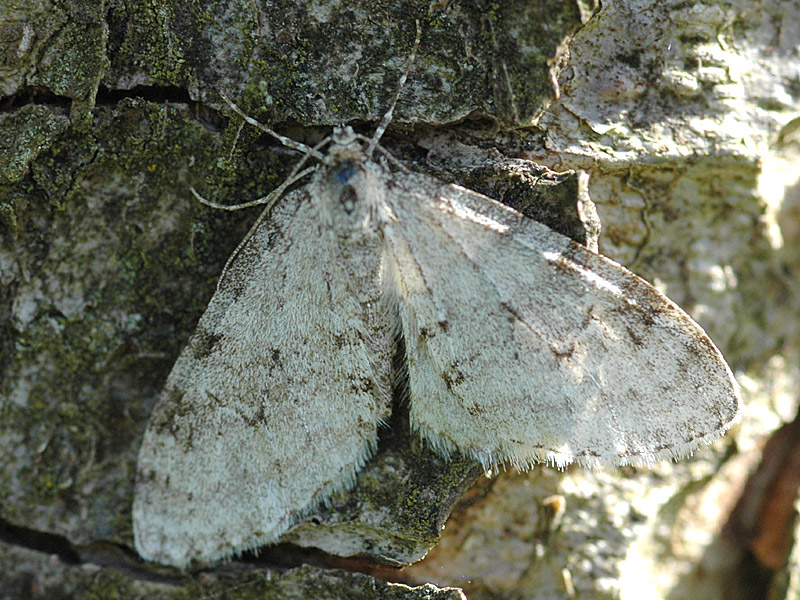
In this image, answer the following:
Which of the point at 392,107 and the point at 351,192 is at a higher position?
the point at 392,107

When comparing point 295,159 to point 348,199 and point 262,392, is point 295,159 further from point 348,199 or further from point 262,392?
point 262,392

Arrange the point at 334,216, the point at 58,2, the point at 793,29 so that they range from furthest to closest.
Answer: the point at 793,29 < the point at 334,216 < the point at 58,2

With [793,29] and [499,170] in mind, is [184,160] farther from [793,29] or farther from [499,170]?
[793,29]

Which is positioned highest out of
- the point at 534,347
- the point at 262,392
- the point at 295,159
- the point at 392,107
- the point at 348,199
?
the point at 392,107

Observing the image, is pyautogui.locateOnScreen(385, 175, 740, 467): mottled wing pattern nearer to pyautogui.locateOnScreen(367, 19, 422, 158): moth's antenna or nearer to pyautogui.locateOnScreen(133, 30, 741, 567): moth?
pyautogui.locateOnScreen(133, 30, 741, 567): moth

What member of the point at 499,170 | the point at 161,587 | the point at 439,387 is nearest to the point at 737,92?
the point at 499,170

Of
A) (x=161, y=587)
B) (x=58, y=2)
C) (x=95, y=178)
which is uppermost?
(x=58, y=2)

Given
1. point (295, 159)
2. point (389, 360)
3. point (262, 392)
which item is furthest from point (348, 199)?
point (262, 392)
